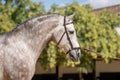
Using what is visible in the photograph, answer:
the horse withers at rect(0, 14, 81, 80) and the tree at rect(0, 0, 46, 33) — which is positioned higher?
the tree at rect(0, 0, 46, 33)

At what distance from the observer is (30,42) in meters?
4.59

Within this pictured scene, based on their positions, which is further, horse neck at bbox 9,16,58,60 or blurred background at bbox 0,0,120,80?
blurred background at bbox 0,0,120,80

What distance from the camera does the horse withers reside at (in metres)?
4.41

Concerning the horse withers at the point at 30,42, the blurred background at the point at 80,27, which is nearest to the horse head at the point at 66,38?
the horse withers at the point at 30,42

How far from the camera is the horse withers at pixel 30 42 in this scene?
4410 millimetres

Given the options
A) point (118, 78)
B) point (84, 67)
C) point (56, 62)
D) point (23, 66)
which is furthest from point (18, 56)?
point (118, 78)

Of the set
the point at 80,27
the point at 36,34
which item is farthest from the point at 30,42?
the point at 80,27

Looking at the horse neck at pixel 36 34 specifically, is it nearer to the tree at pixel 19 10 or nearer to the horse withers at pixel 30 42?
the horse withers at pixel 30 42

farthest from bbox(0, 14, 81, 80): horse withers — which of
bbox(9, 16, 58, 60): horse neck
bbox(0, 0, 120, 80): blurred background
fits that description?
bbox(0, 0, 120, 80): blurred background

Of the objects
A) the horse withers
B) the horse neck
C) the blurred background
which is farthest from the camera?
the blurred background

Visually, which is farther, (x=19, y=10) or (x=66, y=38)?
(x=19, y=10)

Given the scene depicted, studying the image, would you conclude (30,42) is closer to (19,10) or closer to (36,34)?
(36,34)

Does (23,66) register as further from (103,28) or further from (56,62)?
(103,28)

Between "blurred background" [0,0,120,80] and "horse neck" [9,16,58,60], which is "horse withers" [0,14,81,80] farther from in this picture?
"blurred background" [0,0,120,80]
